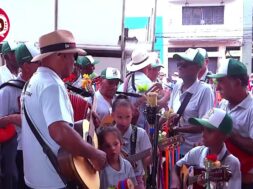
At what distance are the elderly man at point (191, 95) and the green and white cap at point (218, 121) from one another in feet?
2.64

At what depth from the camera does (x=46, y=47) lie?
3244 mm

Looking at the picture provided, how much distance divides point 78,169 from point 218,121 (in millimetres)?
1285

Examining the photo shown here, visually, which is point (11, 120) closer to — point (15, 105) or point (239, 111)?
point (15, 105)

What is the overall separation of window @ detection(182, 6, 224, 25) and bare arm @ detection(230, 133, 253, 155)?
25.2 m

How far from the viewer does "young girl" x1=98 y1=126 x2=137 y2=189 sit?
400 cm

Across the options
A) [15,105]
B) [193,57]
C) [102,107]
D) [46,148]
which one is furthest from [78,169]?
[102,107]

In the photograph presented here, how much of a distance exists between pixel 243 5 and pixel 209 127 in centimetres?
2552

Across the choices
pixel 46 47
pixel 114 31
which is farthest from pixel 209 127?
pixel 114 31

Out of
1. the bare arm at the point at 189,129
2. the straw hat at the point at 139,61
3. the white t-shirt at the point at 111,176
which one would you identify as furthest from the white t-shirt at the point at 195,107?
the straw hat at the point at 139,61

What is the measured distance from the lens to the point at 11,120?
397cm

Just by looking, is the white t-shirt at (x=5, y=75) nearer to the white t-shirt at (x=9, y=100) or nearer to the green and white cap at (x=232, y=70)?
the white t-shirt at (x=9, y=100)

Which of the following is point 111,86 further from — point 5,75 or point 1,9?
point 1,9

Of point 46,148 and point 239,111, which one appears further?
point 239,111

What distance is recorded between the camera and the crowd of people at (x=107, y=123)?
308 cm
